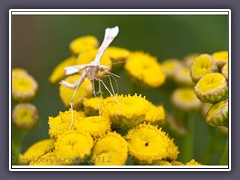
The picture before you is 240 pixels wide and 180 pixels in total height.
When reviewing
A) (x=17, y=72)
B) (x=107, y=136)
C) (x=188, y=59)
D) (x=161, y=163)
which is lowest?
(x=161, y=163)

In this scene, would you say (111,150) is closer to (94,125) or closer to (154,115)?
(94,125)

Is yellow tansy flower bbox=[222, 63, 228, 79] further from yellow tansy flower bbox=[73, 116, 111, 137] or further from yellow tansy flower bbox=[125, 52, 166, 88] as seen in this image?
yellow tansy flower bbox=[73, 116, 111, 137]

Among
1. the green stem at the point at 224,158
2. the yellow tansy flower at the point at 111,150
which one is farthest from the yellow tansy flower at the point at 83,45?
the green stem at the point at 224,158

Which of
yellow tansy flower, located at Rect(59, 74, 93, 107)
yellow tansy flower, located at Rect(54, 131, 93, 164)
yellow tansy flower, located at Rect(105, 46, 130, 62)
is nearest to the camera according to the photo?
yellow tansy flower, located at Rect(54, 131, 93, 164)

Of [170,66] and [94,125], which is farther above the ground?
[170,66]

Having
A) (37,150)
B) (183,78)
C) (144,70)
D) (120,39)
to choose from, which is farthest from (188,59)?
(37,150)

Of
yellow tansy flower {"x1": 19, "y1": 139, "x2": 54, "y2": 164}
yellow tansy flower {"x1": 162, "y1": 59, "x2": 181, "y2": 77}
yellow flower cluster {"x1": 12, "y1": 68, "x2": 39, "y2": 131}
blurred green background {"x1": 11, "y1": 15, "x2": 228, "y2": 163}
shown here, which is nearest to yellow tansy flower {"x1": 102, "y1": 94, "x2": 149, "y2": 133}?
yellow tansy flower {"x1": 19, "y1": 139, "x2": 54, "y2": 164}
